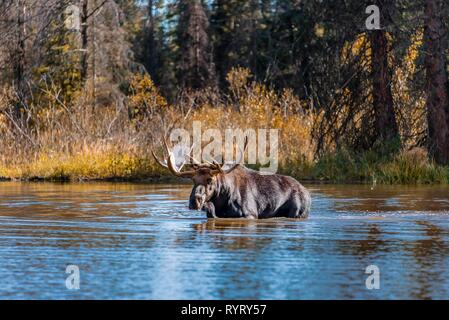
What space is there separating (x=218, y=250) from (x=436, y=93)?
14.5 m

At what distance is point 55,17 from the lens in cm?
4016

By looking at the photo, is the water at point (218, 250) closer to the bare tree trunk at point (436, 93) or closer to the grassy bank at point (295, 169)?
the grassy bank at point (295, 169)

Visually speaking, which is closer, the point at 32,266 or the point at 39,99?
the point at 32,266

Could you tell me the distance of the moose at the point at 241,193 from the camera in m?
16.1

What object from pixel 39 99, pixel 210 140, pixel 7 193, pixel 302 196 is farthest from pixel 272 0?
pixel 302 196

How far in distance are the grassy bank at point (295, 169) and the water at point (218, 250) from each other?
531cm

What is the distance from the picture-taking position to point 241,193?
1645 cm

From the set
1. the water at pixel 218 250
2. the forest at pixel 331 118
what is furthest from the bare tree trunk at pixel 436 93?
the water at pixel 218 250

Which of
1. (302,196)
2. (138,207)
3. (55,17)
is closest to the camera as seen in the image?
(302,196)

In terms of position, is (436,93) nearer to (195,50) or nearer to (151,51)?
(195,50)

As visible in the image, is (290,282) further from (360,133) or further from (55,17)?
(55,17)

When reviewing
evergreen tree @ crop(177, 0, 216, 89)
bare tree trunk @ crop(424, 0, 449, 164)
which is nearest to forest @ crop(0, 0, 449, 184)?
bare tree trunk @ crop(424, 0, 449, 164)

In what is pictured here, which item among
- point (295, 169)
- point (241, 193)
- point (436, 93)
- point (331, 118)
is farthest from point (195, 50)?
point (241, 193)

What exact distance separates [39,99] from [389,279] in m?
33.7
